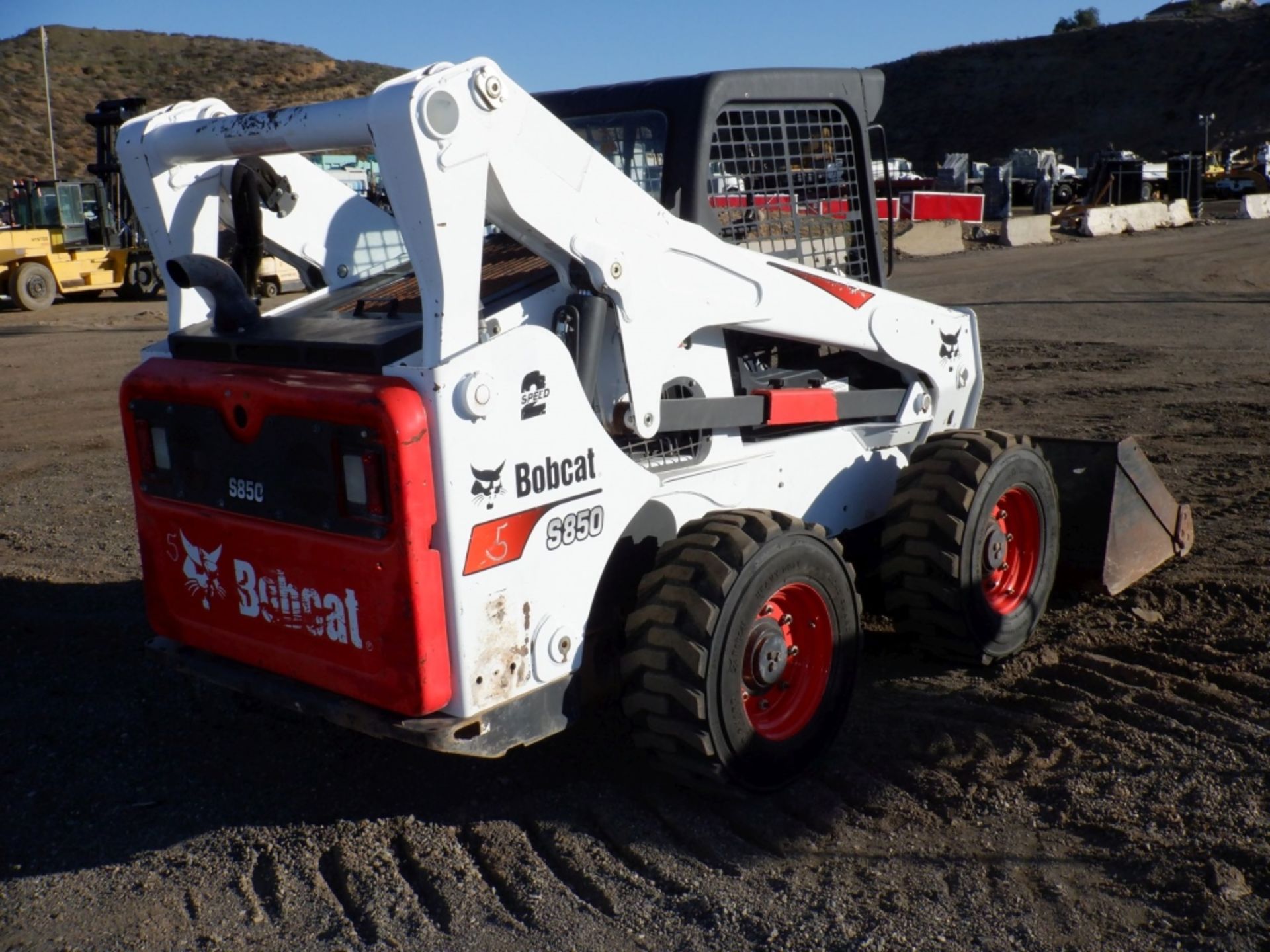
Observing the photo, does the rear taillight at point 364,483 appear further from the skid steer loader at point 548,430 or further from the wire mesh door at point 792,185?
the wire mesh door at point 792,185

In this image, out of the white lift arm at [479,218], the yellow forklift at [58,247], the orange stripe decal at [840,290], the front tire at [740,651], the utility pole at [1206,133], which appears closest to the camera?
the white lift arm at [479,218]

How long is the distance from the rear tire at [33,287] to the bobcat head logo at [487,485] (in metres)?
20.9

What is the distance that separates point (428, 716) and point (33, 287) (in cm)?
2106

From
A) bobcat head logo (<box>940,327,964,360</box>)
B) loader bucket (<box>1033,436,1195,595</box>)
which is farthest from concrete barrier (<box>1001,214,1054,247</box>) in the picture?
bobcat head logo (<box>940,327,964,360</box>)

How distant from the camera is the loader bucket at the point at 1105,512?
5617mm

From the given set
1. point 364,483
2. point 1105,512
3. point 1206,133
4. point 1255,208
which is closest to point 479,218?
point 364,483

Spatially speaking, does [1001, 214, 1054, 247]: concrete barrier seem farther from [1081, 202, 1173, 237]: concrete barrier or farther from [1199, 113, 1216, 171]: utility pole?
[1199, 113, 1216, 171]: utility pole

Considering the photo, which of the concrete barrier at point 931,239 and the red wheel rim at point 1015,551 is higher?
the concrete barrier at point 931,239

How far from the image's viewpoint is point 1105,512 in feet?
18.5

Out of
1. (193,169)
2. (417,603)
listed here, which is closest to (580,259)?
(417,603)

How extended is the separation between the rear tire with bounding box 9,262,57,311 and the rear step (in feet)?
66.0

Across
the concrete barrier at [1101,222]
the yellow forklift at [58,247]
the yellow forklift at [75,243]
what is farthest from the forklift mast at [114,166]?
the concrete barrier at [1101,222]

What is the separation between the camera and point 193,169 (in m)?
3.92

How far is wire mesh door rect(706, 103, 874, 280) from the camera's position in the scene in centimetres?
439
